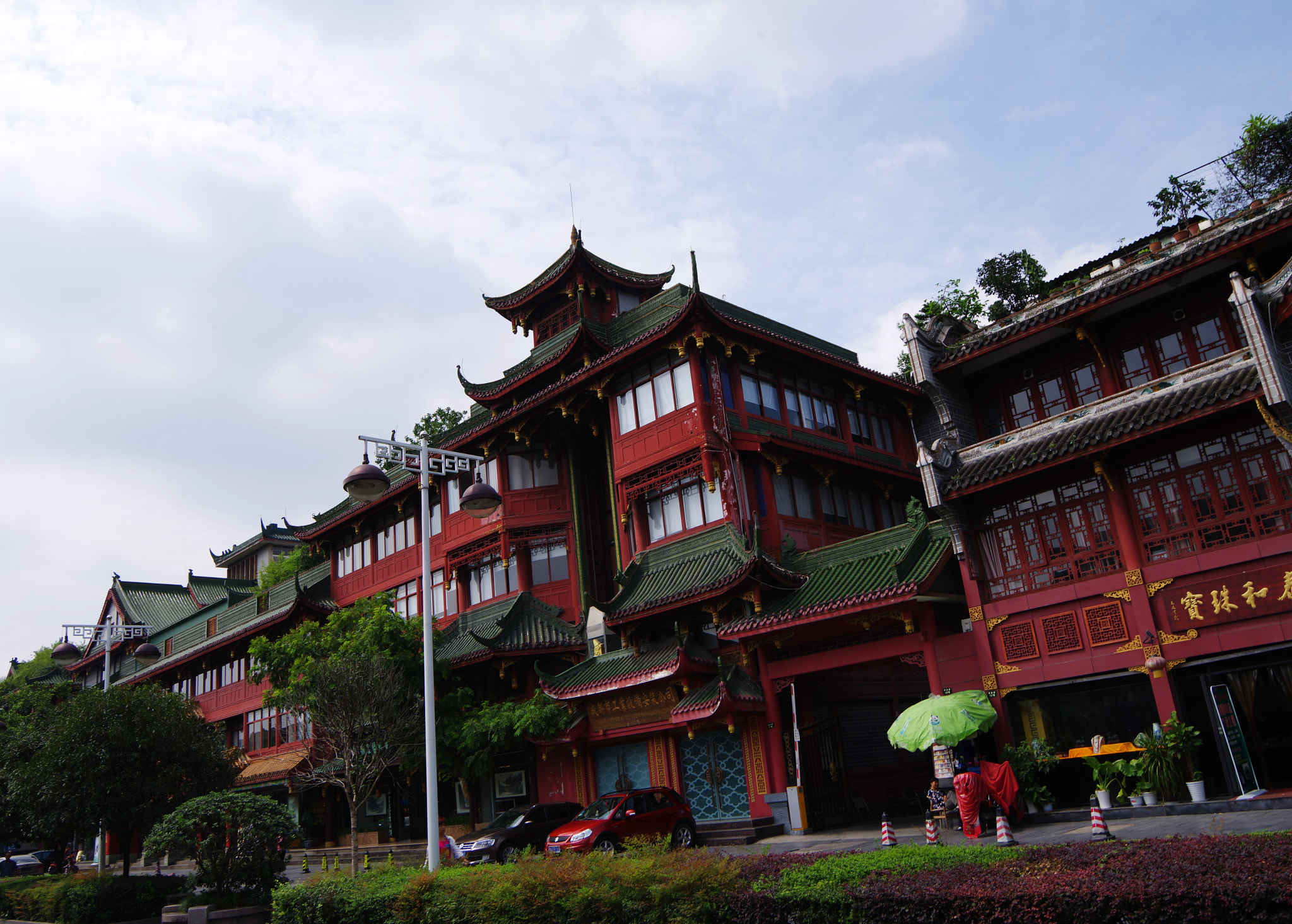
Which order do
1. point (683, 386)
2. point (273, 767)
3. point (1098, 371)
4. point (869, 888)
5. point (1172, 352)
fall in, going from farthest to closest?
point (273, 767) < point (683, 386) < point (1098, 371) < point (1172, 352) < point (869, 888)

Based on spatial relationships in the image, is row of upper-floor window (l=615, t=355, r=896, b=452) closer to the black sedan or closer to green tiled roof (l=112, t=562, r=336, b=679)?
the black sedan

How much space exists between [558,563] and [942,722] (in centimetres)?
1608

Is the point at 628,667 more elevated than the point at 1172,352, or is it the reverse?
the point at 1172,352

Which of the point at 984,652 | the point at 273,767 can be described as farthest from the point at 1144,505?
the point at 273,767

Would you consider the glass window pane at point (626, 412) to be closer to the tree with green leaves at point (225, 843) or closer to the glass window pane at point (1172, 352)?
the glass window pane at point (1172, 352)

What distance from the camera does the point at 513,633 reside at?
2839 cm

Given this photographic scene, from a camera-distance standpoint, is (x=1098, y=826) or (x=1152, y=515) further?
(x=1152, y=515)

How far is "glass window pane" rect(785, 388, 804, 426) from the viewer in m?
28.2

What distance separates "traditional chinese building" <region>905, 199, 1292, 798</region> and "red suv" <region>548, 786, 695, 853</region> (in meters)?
7.48

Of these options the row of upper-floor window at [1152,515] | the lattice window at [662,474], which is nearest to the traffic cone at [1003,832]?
the row of upper-floor window at [1152,515]

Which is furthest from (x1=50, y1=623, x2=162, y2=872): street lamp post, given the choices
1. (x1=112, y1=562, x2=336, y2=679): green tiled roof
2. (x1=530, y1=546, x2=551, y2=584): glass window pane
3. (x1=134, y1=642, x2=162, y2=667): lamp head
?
(x1=530, y1=546, x2=551, y2=584): glass window pane

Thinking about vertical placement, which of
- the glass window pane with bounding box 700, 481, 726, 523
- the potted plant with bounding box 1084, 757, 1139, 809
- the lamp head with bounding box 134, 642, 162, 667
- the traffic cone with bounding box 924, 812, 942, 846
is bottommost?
the traffic cone with bounding box 924, 812, 942, 846

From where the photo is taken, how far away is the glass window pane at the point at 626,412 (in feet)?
92.0

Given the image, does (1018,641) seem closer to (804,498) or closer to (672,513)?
(804,498)
